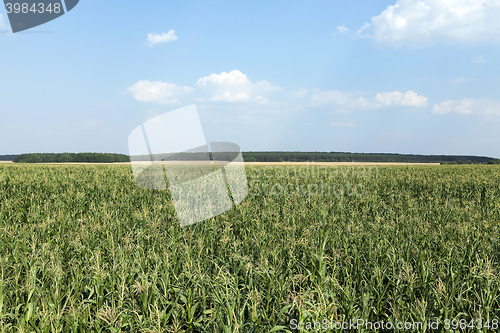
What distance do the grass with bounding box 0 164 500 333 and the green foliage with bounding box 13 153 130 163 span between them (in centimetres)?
8572

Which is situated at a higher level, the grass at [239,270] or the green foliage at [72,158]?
the green foliage at [72,158]

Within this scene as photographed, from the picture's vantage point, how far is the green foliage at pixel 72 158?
3344 inches

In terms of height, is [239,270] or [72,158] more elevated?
[72,158]

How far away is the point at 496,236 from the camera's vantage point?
5.59m

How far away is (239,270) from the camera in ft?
12.8

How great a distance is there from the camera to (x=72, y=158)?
85.8 metres

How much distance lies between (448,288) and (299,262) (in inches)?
69.8

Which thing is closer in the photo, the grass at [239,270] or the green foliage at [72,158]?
the grass at [239,270]

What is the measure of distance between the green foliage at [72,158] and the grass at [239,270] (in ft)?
281

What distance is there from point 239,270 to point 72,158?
98499mm

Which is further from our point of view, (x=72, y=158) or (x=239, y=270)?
(x=72, y=158)

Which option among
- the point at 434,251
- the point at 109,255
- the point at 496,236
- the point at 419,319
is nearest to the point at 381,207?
the point at 496,236

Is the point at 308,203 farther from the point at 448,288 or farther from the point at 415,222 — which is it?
the point at 448,288

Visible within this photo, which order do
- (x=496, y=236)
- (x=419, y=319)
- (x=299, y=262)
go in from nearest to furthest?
(x=419, y=319), (x=299, y=262), (x=496, y=236)
